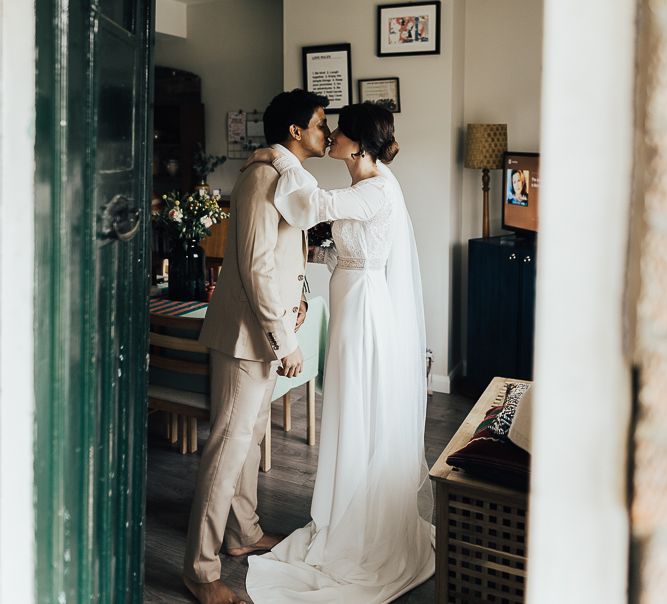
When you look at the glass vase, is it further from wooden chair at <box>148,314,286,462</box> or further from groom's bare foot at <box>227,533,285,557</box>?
groom's bare foot at <box>227,533,285,557</box>

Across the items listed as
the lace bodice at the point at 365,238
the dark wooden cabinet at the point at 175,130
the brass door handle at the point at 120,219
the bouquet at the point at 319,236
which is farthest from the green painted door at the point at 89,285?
the dark wooden cabinet at the point at 175,130

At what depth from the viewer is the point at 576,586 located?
0.60 metres

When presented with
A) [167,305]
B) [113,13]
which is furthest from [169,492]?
[113,13]

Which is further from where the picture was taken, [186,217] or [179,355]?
[186,217]

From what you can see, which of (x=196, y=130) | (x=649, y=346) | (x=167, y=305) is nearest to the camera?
(x=649, y=346)

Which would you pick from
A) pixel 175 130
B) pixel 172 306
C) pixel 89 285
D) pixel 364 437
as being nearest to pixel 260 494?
pixel 364 437

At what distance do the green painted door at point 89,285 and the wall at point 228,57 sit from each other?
4.75 m

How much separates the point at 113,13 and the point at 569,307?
109cm

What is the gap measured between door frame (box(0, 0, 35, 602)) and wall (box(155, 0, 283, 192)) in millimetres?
5066

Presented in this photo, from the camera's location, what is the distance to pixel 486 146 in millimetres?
4621

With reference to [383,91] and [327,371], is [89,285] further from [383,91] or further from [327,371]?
[383,91]

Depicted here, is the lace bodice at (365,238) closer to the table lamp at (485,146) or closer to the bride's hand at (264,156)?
the bride's hand at (264,156)

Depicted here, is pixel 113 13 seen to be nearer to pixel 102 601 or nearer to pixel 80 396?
pixel 80 396

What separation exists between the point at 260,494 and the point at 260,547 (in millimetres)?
487
